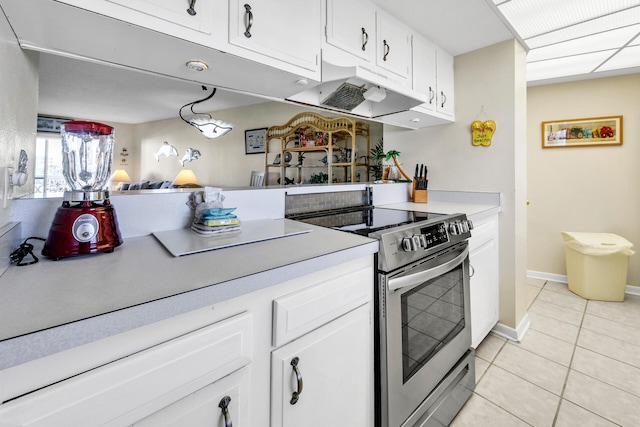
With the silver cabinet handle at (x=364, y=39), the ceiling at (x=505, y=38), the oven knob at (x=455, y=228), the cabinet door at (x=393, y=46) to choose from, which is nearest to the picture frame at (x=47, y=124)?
the ceiling at (x=505, y=38)

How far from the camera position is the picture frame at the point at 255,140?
4.63 m

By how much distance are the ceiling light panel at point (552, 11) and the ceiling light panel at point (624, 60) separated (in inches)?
33.0

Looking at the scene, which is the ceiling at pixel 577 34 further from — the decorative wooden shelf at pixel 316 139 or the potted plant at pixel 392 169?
the decorative wooden shelf at pixel 316 139

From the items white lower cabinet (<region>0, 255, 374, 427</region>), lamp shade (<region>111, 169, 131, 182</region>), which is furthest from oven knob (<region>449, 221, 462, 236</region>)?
lamp shade (<region>111, 169, 131, 182</region>)

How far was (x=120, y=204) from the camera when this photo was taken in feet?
3.22

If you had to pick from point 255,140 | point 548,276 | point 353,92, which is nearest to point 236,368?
point 353,92

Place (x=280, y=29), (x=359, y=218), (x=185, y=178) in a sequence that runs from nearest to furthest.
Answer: (x=280, y=29), (x=359, y=218), (x=185, y=178)

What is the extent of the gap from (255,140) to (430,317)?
13.5ft

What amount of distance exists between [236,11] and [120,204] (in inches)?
30.8

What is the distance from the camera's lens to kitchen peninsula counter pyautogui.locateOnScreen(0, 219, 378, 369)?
1.36 feet

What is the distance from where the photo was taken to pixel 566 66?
8.39ft

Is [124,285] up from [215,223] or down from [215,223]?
down

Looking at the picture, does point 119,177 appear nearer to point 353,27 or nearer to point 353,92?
point 353,92

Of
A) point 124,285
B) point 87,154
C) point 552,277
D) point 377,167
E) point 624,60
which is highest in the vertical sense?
point 624,60
